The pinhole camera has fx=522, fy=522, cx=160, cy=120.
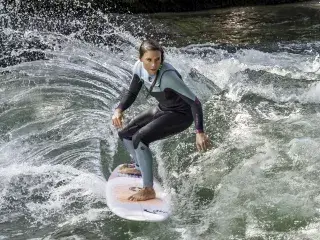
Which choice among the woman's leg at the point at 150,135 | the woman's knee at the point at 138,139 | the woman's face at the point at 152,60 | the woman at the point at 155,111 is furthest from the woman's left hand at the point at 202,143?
the woman's face at the point at 152,60

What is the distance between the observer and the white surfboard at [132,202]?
20.4 feet

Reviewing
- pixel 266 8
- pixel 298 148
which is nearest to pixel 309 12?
pixel 266 8

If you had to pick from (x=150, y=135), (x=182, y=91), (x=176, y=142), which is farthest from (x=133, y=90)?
(x=176, y=142)

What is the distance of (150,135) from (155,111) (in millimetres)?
341

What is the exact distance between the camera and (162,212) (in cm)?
628

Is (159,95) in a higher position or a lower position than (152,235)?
higher

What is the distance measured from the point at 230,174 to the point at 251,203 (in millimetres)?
Answer: 882

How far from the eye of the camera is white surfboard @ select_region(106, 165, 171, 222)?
20.4 ft

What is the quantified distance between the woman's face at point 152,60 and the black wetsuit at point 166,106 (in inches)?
4.8

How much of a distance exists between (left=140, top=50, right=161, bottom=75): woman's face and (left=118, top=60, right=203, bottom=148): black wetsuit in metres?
0.12

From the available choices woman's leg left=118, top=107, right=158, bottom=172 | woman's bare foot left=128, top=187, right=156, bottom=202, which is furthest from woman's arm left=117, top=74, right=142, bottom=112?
woman's bare foot left=128, top=187, right=156, bottom=202

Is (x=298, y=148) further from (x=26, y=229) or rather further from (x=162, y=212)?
(x=26, y=229)

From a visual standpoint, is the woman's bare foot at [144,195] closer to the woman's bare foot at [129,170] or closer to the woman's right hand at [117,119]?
the woman's bare foot at [129,170]

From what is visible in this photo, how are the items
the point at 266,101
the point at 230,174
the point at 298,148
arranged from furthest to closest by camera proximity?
the point at 266,101, the point at 298,148, the point at 230,174
